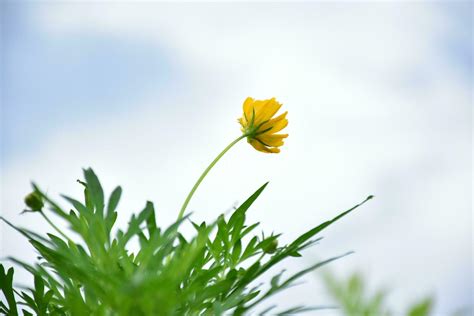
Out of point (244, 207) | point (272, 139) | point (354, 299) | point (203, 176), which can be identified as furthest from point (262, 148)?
point (354, 299)

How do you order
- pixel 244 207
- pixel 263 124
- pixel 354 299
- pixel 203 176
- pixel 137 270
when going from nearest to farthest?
pixel 354 299
pixel 137 270
pixel 244 207
pixel 203 176
pixel 263 124

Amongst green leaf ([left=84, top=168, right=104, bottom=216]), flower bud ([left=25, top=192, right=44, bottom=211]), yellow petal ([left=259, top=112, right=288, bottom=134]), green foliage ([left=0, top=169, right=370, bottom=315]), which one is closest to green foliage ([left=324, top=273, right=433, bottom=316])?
green foliage ([left=0, top=169, right=370, bottom=315])

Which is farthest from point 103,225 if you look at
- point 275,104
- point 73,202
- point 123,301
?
point 275,104

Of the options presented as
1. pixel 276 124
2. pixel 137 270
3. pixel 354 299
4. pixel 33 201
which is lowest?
pixel 354 299

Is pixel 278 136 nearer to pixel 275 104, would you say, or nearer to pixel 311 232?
pixel 275 104

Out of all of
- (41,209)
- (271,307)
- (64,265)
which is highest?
(41,209)

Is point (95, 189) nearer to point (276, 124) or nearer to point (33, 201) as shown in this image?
point (33, 201)

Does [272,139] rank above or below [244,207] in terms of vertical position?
above
